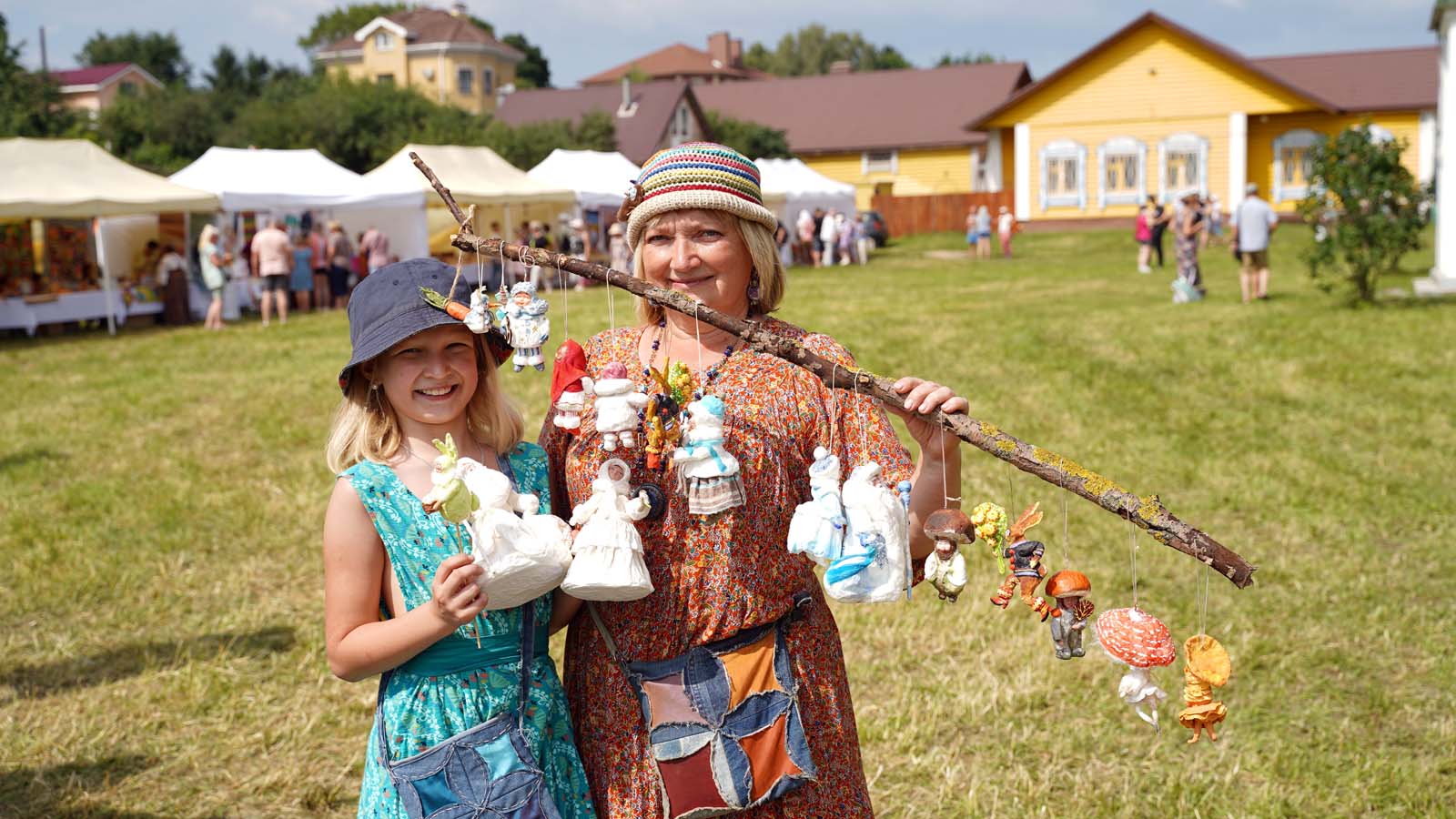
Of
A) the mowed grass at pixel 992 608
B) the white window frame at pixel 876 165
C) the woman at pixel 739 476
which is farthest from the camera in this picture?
the white window frame at pixel 876 165

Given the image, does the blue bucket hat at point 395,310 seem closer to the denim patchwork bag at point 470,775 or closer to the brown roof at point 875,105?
the denim patchwork bag at point 470,775

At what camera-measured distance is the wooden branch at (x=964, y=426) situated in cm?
198

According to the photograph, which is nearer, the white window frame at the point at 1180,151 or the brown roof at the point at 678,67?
the white window frame at the point at 1180,151

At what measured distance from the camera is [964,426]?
2.14 meters

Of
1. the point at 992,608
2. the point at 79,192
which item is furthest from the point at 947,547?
the point at 79,192

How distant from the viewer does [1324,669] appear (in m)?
4.89

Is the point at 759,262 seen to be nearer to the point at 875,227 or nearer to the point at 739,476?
the point at 739,476

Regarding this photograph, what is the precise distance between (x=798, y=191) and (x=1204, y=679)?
28.5 m

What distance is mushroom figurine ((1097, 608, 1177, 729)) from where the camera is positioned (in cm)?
214

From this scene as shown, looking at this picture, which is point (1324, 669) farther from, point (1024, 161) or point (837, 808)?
point (1024, 161)

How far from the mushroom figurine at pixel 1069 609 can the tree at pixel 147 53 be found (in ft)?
312

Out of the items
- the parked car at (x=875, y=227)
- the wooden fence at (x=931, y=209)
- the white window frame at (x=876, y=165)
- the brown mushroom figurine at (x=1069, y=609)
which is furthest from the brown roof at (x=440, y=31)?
the brown mushroom figurine at (x=1069, y=609)

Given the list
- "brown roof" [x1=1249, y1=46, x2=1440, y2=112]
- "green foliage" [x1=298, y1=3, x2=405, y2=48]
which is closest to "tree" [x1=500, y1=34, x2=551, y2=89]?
"green foliage" [x1=298, y1=3, x2=405, y2=48]

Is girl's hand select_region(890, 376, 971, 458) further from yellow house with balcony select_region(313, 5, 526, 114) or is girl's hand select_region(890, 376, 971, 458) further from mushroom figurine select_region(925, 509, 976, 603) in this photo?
yellow house with balcony select_region(313, 5, 526, 114)
